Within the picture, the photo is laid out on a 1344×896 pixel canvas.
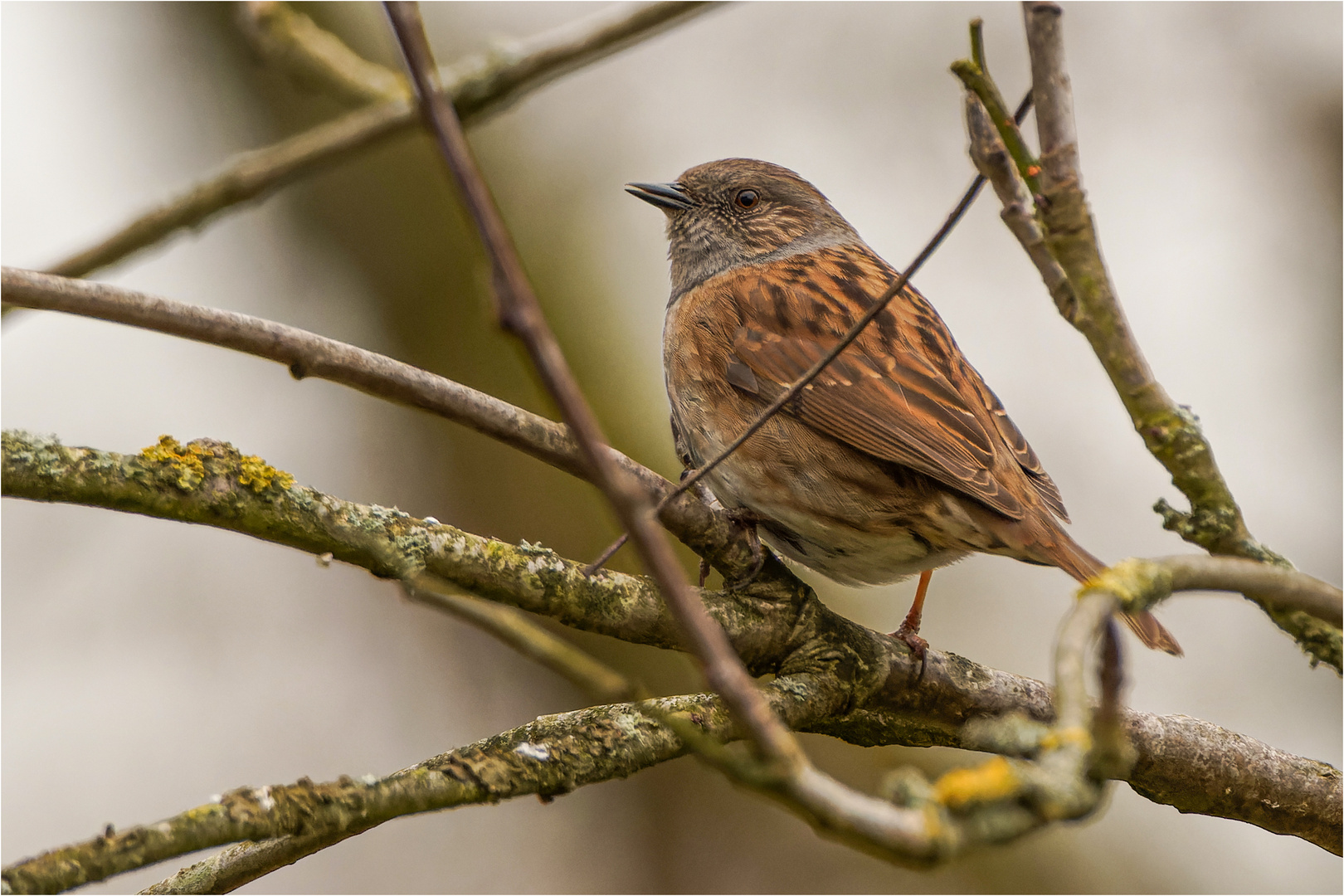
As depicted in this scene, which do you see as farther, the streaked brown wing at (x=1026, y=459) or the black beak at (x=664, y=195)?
the black beak at (x=664, y=195)

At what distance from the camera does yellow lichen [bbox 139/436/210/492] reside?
2.28 meters

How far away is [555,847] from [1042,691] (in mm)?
3936

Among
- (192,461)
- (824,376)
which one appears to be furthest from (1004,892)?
(192,461)

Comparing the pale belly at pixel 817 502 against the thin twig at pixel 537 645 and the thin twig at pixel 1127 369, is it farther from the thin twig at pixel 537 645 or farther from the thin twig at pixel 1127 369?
the thin twig at pixel 537 645

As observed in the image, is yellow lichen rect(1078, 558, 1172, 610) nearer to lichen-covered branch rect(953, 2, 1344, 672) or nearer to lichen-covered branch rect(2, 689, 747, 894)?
lichen-covered branch rect(2, 689, 747, 894)

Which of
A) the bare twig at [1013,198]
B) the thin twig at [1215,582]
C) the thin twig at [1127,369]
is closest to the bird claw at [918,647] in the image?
the thin twig at [1127,369]

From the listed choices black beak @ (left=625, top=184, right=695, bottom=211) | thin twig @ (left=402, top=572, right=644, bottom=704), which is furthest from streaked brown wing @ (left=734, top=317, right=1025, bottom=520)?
thin twig @ (left=402, top=572, right=644, bottom=704)

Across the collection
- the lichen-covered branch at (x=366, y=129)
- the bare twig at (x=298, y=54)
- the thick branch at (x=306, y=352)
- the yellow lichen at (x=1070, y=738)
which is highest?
the bare twig at (x=298, y=54)

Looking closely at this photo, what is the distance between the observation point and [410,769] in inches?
86.0

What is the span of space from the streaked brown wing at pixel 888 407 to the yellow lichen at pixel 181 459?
226 centimetres

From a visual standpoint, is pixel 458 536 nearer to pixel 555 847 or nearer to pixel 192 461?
pixel 192 461

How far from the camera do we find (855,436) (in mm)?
3896

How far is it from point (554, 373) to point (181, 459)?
1.51 m

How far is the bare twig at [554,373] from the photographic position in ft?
3.45
